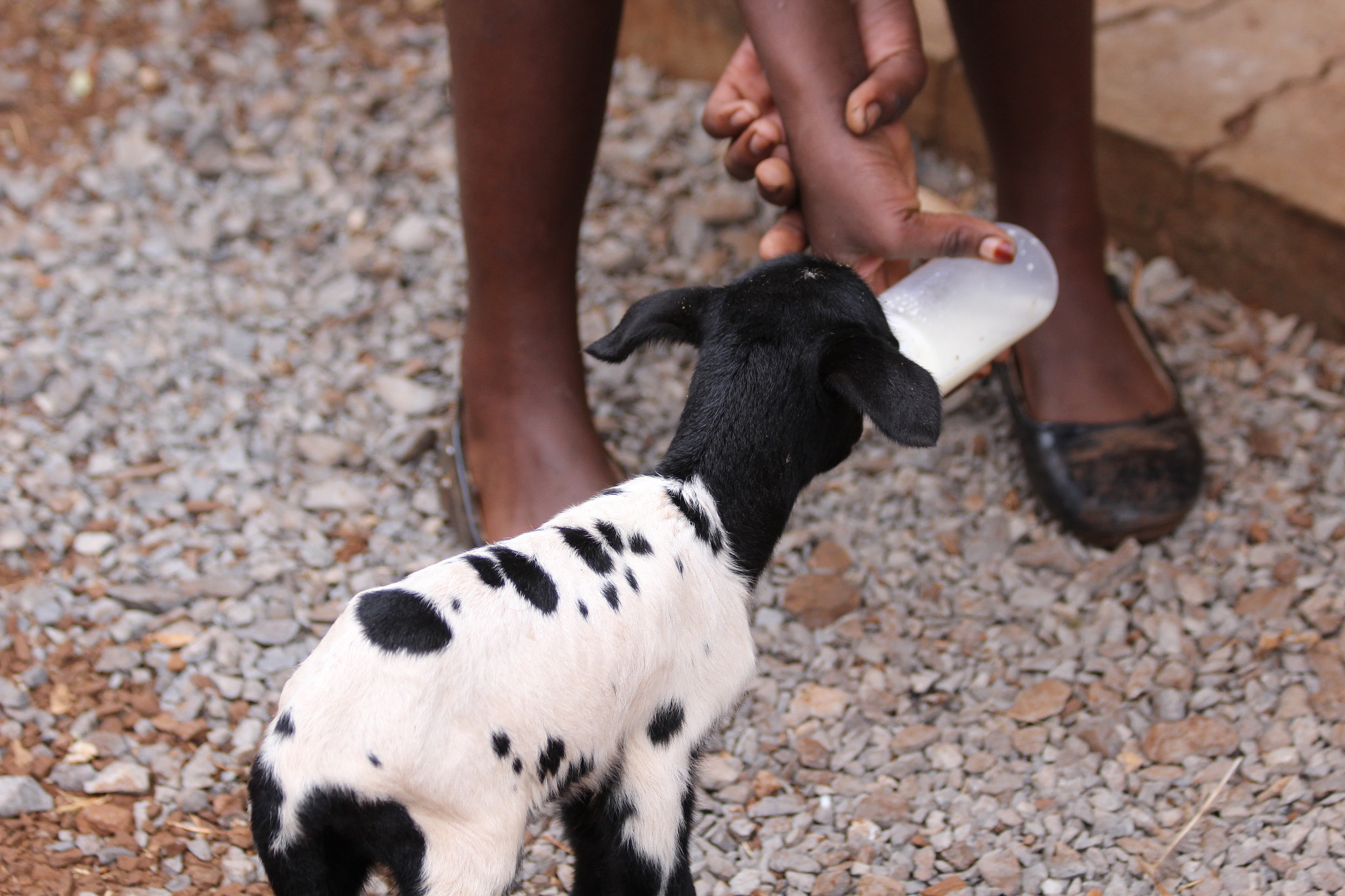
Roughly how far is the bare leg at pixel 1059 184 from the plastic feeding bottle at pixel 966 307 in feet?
1.44

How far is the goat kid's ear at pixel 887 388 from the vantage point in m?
1.85

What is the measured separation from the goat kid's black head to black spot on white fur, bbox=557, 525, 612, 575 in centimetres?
31

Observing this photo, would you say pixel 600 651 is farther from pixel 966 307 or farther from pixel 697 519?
pixel 966 307

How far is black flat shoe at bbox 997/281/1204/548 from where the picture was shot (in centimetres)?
291

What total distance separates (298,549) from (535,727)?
1361mm

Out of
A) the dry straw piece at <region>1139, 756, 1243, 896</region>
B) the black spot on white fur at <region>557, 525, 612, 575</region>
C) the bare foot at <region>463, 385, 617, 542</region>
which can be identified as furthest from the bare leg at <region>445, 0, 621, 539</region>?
the dry straw piece at <region>1139, 756, 1243, 896</region>

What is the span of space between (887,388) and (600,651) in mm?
559

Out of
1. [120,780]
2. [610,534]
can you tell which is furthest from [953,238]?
[120,780]

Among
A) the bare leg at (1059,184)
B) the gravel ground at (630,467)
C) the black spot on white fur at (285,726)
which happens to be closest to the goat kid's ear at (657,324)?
the black spot on white fur at (285,726)

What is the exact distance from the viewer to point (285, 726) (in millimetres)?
→ 1703

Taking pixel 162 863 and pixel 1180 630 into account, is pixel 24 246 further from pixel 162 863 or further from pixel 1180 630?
pixel 1180 630

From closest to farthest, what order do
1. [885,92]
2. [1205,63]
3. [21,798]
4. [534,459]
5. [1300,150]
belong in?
[21,798]
[885,92]
[534,459]
[1300,150]
[1205,63]

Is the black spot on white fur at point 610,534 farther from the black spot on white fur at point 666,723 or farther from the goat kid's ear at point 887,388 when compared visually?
the goat kid's ear at point 887,388

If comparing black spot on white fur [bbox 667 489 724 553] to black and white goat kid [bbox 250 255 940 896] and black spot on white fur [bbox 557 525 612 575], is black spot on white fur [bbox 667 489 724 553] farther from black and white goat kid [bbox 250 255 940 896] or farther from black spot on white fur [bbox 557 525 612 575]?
black spot on white fur [bbox 557 525 612 575]
